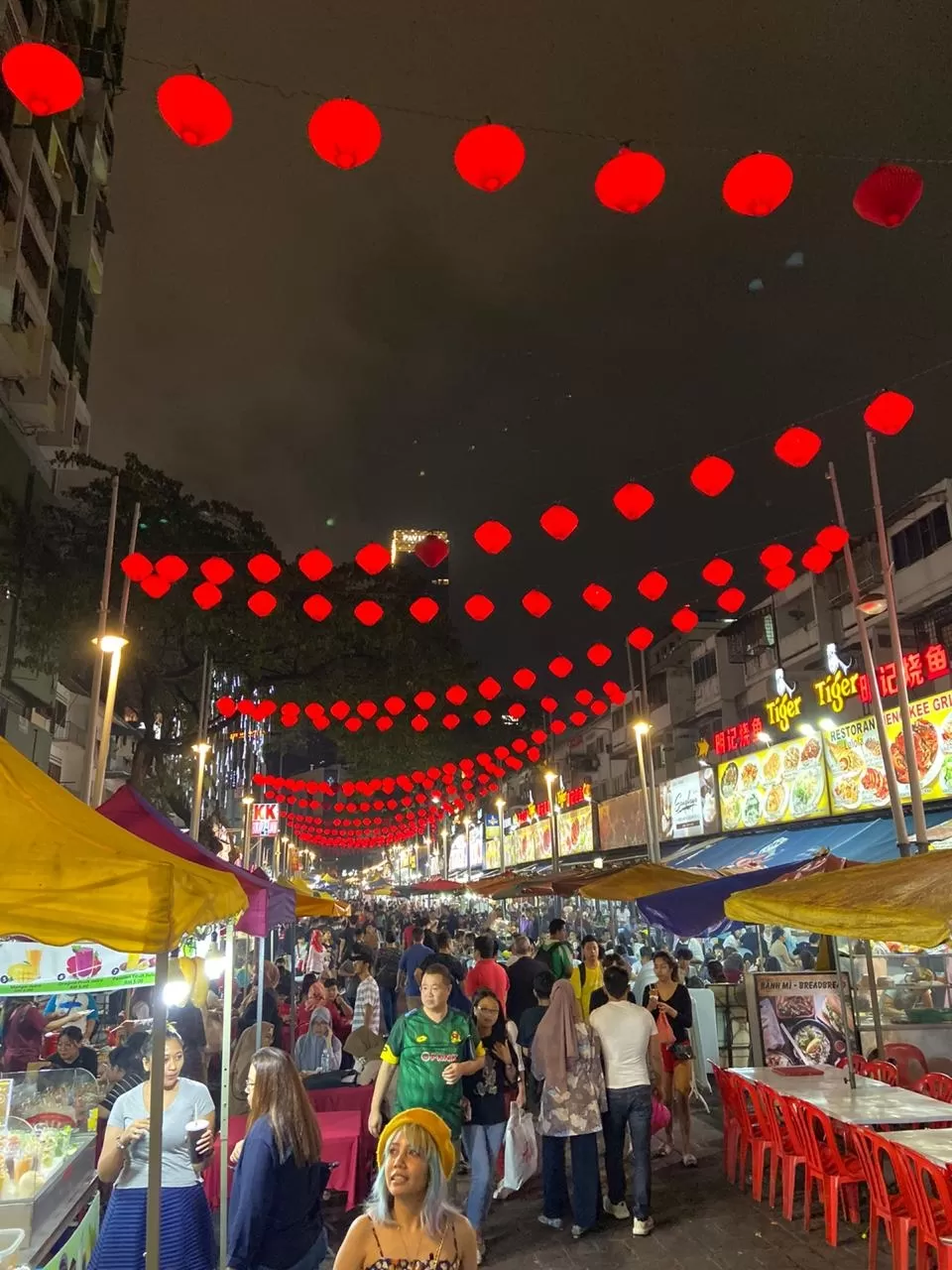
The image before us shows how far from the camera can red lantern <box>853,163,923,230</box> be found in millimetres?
5223

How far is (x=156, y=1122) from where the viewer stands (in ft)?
12.5

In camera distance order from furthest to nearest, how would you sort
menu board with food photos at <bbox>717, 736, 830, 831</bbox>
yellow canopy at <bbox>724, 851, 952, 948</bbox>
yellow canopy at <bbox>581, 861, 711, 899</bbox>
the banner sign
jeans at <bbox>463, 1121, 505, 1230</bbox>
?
menu board with food photos at <bbox>717, 736, 830, 831</bbox>
yellow canopy at <bbox>581, 861, 711, 899</bbox>
jeans at <bbox>463, 1121, 505, 1230</bbox>
the banner sign
yellow canopy at <bbox>724, 851, 952, 948</bbox>

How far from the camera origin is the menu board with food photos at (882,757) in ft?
49.2

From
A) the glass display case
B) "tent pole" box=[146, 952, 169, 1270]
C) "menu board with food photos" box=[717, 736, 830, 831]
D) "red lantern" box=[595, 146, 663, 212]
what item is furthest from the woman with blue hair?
"menu board with food photos" box=[717, 736, 830, 831]

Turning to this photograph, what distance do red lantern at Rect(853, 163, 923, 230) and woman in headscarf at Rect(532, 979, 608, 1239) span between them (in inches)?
223

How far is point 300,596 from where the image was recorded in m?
22.1

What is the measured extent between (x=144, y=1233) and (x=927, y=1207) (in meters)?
4.45

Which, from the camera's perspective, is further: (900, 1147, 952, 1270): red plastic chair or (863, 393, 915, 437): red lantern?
(863, 393, 915, 437): red lantern

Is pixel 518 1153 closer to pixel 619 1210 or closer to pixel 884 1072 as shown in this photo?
pixel 619 1210

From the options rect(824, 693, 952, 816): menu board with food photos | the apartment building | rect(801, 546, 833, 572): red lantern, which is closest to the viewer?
rect(801, 546, 833, 572): red lantern

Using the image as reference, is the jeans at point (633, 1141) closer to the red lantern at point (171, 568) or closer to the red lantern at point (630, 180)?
the red lantern at point (630, 180)

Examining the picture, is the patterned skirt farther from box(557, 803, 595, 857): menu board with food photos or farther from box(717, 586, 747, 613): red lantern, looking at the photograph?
box(557, 803, 595, 857): menu board with food photos

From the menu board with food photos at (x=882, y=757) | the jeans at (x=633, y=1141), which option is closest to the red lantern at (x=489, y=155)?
the jeans at (x=633, y=1141)

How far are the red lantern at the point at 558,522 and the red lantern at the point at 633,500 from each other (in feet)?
1.95
